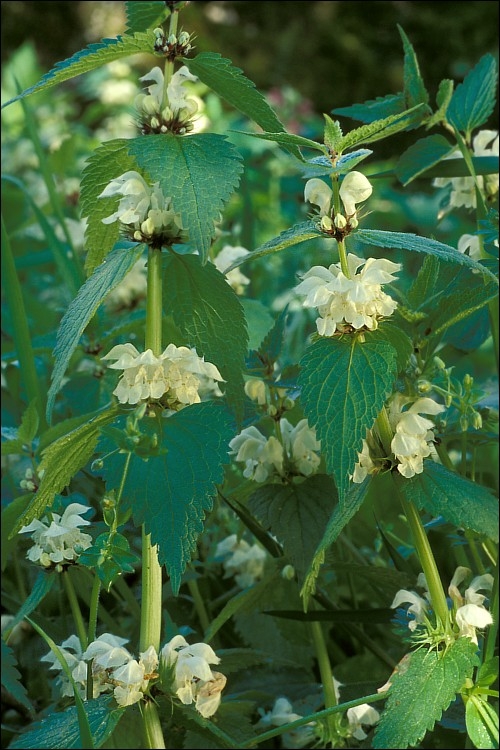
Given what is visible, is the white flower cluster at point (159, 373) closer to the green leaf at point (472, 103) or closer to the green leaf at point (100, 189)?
the green leaf at point (100, 189)

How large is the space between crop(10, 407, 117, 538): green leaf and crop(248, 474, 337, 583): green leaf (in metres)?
0.15

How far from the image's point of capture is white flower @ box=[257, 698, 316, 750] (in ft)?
2.53

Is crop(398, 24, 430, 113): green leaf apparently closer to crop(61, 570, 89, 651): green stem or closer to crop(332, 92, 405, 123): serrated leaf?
crop(332, 92, 405, 123): serrated leaf

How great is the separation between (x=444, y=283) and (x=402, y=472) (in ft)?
0.64

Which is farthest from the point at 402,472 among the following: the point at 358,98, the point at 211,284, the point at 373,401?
the point at 358,98

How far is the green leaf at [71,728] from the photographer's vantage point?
577mm

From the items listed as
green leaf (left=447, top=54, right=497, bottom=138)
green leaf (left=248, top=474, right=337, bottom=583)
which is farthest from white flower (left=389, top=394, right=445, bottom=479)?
green leaf (left=447, top=54, right=497, bottom=138)

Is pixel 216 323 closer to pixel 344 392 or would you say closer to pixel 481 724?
pixel 344 392

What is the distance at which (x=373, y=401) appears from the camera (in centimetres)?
56

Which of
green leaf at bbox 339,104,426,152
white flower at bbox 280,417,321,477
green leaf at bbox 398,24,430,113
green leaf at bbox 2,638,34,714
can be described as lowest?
green leaf at bbox 2,638,34,714

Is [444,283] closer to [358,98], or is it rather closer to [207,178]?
[207,178]

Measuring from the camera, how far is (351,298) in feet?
1.88

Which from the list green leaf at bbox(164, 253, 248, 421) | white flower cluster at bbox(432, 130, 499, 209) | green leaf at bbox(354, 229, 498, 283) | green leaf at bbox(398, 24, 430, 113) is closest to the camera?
green leaf at bbox(354, 229, 498, 283)

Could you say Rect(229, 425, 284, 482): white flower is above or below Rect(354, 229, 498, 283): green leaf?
below
